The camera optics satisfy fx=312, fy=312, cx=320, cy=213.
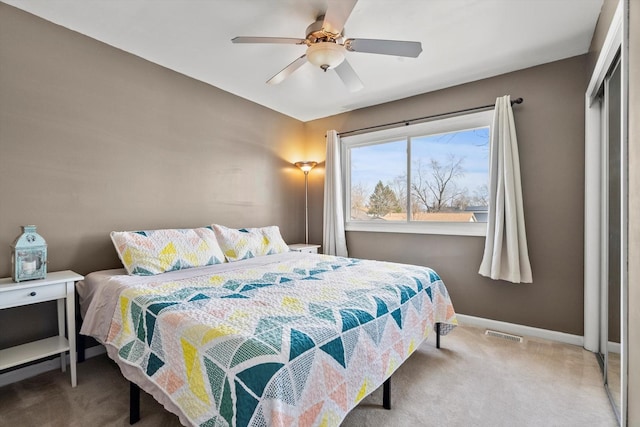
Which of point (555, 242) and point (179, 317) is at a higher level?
point (555, 242)

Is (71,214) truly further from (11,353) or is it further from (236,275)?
(236,275)

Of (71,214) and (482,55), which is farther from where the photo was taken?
(482,55)

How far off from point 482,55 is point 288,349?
9.46ft

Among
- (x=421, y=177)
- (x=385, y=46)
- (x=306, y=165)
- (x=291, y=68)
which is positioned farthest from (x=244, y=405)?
(x=306, y=165)

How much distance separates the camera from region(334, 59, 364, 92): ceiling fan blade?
93.7 inches

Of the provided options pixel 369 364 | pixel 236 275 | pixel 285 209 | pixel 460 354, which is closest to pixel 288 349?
pixel 369 364

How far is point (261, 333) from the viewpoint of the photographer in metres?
1.26

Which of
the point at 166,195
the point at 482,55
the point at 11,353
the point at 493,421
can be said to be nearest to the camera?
the point at 493,421

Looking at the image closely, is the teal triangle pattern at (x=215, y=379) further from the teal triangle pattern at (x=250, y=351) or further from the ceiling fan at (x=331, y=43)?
the ceiling fan at (x=331, y=43)

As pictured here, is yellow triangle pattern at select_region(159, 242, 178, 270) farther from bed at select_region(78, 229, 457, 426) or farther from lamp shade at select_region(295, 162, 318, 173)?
lamp shade at select_region(295, 162, 318, 173)

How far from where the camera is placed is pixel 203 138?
3.32 meters

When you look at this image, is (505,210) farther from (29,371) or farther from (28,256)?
(29,371)

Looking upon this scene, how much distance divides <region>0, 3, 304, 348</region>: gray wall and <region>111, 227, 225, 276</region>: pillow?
1.23 ft

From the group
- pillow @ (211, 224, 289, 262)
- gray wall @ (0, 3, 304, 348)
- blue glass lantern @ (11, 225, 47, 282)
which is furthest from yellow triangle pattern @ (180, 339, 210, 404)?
gray wall @ (0, 3, 304, 348)
